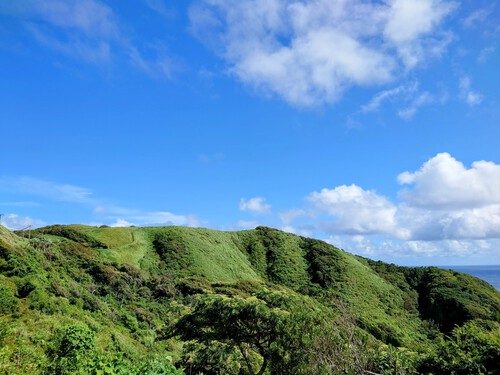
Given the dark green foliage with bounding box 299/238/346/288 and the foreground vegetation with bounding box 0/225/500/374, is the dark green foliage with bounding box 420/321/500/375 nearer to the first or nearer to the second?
the foreground vegetation with bounding box 0/225/500/374

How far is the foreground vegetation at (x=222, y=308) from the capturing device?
1198 centimetres

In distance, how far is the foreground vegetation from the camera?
11977 millimetres

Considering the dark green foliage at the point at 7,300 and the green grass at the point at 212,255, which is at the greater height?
the green grass at the point at 212,255

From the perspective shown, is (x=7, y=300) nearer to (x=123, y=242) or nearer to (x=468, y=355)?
(x=468, y=355)

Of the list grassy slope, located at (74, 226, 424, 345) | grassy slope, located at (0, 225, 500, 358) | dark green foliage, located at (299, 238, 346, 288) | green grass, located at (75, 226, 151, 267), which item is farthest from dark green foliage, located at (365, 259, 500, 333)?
A: green grass, located at (75, 226, 151, 267)

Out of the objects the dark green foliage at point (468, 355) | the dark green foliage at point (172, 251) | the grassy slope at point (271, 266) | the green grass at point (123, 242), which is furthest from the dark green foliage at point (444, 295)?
the dark green foliage at point (468, 355)

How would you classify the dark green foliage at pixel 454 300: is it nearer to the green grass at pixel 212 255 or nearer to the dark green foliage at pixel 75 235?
the green grass at pixel 212 255

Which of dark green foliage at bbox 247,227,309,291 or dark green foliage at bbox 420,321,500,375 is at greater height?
dark green foliage at bbox 247,227,309,291

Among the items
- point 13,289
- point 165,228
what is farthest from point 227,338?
point 165,228

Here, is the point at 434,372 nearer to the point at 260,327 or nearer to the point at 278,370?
the point at 278,370

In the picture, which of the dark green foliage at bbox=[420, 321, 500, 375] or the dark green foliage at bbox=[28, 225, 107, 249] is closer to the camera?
the dark green foliage at bbox=[420, 321, 500, 375]

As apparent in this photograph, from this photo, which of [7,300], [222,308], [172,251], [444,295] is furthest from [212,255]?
[222,308]

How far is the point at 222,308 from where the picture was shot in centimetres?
2156

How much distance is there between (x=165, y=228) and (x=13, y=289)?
193 feet
